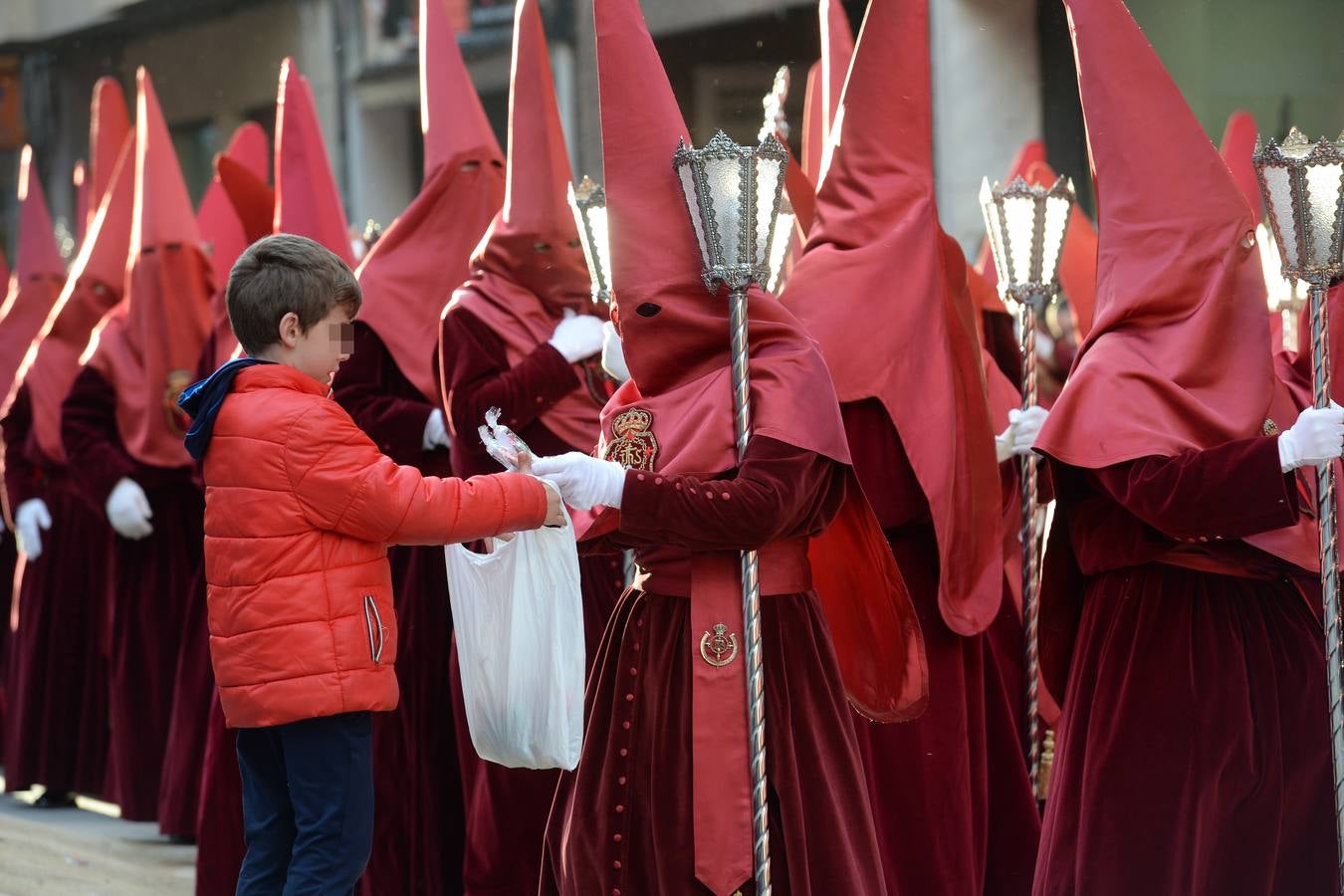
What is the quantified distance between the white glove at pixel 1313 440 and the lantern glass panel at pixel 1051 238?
1.91 meters

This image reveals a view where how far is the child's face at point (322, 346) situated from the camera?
3773mm

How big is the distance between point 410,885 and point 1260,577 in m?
2.75

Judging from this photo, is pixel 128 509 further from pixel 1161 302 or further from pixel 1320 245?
pixel 1320 245

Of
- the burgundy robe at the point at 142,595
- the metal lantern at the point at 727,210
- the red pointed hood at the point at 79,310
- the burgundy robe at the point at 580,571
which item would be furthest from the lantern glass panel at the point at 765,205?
the red pointed hood at the point at 79,310

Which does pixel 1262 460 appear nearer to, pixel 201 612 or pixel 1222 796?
pixel 1222 796

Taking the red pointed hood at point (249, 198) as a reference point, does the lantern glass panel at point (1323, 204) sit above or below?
below

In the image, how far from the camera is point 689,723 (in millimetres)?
3859

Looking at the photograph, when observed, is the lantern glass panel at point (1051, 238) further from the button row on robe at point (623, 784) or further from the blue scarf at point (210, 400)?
the blue scarf at point (210, 400)

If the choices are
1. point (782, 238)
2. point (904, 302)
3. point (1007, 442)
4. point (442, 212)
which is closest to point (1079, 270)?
point (1007, 442)

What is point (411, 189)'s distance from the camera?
1371 cm

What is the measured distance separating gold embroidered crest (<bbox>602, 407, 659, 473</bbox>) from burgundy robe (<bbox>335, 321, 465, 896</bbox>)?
75.7 inches

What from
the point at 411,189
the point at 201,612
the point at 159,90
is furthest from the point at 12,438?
the point at 159,90

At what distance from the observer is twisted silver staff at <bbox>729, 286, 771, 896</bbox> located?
375cm

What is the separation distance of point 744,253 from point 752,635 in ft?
2.56
